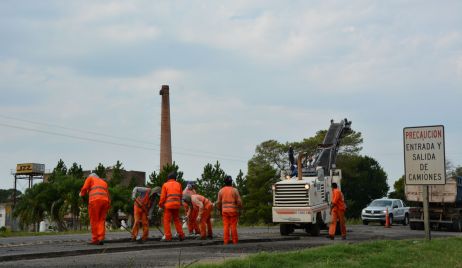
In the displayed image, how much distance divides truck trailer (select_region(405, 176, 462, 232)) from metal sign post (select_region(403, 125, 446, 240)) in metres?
17.5

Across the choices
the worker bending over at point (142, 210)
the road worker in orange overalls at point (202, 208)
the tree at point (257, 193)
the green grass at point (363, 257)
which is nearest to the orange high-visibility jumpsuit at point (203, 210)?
the road worker in orange overalls at point (202, 208)

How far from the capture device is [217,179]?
7462cm

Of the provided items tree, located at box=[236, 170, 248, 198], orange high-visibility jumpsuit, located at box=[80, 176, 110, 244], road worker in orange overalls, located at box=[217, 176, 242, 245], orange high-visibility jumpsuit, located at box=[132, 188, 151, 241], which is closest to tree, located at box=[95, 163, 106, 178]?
tree, located at box=[236, 170, 248, 198]

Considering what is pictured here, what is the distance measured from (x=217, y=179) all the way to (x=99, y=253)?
60260 millimetres

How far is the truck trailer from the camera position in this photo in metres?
32.6

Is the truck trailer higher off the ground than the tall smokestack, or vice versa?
the tall smokestack

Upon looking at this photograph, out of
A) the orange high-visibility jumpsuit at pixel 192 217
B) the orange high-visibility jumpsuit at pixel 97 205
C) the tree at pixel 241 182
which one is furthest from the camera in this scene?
the tree at pixel 241 182

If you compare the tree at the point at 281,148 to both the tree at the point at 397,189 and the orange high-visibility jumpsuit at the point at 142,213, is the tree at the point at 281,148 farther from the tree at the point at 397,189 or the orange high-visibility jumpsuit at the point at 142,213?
the orange high-visibility jumpsuit at the point at 142,213

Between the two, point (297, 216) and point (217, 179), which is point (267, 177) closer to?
point (217, 179)

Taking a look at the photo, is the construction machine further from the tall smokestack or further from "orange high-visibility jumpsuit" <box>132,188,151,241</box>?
the tall smokestack

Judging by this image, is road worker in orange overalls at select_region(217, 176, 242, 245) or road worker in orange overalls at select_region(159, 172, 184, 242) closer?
road worker in orange overalls at select_region(217, 176, 242, 245)

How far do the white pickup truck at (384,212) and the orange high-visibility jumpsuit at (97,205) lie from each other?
1064 inches

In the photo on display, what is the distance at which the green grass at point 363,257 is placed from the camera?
10669mm

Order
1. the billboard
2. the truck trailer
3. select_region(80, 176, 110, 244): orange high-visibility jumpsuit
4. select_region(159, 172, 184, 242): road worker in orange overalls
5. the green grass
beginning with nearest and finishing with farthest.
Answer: the green grass, select_region(80, 176, 110, 244): orange high-visibility jumpsuit, select_region(159, 172, 184, 242): road worker in orange overalls, the truck trailer, the billboard
